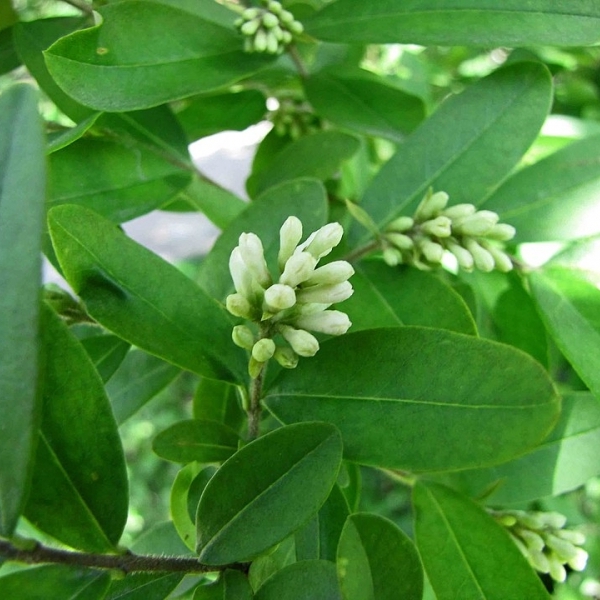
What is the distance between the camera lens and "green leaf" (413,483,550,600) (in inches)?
34.1

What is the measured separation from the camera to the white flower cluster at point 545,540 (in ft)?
3.36

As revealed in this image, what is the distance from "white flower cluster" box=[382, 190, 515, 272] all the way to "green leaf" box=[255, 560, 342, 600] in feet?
1.54

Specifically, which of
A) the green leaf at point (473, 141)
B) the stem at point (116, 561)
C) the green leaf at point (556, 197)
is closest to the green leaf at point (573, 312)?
the green leaf at point (556, 197)

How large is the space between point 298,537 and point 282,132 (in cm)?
96

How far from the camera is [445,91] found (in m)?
2.19

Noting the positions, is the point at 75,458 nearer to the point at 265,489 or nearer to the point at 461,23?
the point at 265,489

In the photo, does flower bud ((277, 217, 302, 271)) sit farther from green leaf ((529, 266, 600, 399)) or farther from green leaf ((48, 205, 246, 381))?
green leaf ((529, 266, 600, 399))

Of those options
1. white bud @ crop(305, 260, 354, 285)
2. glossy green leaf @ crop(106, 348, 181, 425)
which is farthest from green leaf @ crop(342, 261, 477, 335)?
glossy green leaf @ crop(106, 348, 181, 425)

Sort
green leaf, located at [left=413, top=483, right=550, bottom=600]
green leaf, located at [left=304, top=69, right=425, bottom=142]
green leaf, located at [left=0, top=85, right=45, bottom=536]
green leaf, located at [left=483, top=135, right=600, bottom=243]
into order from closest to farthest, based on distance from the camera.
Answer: green leaf, located at [left=0, top=85, right=45, bottom=536] < green leaf, located at [left=413, top=483, right=550, bottom=600] < green leaf, located at [left=483, top=135, right=600, bottom=243] < green leaf, located at [left=304, top=69, right=425, bottom=142]

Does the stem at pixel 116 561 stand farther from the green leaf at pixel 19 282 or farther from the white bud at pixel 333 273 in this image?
the white bud at pixel 333 273

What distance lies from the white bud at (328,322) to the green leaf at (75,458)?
0.79 feet

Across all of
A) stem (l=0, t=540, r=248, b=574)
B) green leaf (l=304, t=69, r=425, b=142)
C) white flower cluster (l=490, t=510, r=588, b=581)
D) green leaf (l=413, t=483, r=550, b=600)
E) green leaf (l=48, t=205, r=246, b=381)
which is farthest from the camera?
green leaf (l=304, t=69, r=425, b=142)

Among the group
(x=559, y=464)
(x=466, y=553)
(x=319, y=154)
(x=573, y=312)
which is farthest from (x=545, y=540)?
(x=319, y=154)

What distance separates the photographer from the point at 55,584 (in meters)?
0.72
